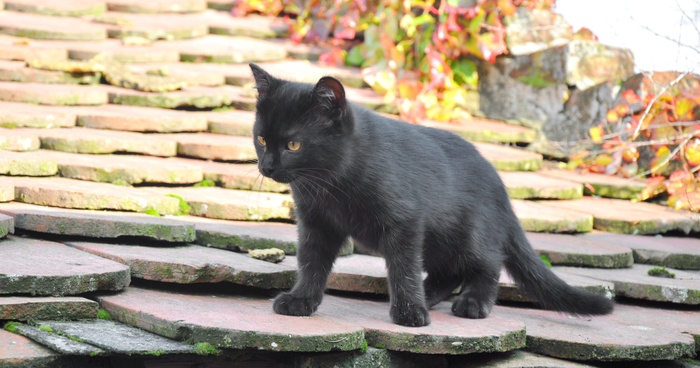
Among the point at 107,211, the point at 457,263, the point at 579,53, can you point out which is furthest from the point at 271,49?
the point at 457,263

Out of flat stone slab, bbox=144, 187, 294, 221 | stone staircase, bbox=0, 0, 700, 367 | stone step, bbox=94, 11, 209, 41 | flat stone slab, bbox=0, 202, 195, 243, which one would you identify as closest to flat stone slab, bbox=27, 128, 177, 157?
stone staircase, bbox=0, 0, 700, 367

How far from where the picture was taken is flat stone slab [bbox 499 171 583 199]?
4.74 meters

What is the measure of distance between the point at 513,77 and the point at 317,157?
324 centimetres

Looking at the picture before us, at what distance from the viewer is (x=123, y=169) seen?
3982 millimetres

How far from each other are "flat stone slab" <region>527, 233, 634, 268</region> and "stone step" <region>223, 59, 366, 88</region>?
6.84 feet

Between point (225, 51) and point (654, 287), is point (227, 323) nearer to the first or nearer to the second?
point (654, 287)

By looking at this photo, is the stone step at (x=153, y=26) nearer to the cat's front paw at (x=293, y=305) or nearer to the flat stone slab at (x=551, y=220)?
the flat stone slab at (x=551, y=220)

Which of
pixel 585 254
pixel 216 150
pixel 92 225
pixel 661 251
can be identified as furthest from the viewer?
pixel 216 150

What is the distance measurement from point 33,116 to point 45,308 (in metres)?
2.00

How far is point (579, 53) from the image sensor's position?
567 centimetres

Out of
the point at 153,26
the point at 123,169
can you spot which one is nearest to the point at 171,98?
the point at 123,169

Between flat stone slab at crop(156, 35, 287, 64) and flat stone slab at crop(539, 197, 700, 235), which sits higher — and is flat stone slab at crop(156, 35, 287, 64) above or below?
above

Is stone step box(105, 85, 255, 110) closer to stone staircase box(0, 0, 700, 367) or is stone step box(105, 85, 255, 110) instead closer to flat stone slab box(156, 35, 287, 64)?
stone staircase box(0, 0, 700, 367)

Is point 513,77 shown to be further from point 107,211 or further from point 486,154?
point 107,211
